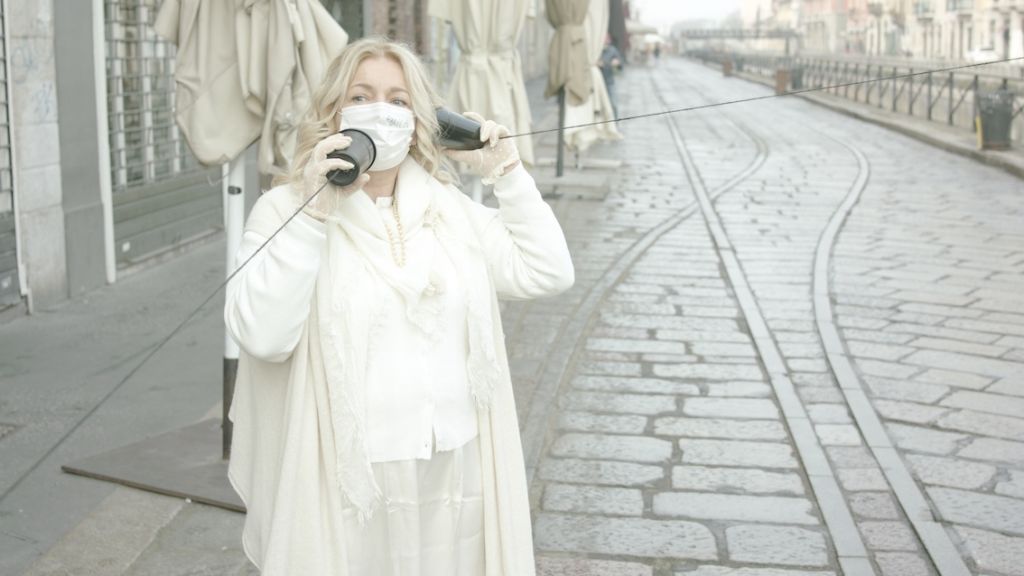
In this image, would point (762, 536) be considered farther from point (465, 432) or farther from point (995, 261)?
point (995, 261)

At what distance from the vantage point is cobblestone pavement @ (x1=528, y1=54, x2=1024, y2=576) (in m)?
4.86

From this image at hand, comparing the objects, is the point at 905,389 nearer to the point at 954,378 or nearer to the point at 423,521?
the point at 954,378

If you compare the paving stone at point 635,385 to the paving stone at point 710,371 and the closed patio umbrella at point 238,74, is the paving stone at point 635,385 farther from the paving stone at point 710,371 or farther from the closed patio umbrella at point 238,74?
the closed patio umbrella at point 238,74

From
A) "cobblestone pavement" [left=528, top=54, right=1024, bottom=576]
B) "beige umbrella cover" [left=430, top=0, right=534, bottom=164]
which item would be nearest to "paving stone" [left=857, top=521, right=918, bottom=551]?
"cobblestone pavement" [left=528, top=54, right=1024, bottom=576]

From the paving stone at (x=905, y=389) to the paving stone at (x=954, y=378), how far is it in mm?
89

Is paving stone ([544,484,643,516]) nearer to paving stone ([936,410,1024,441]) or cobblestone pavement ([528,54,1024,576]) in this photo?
cobblestone pavement ([528,54,1024,576])

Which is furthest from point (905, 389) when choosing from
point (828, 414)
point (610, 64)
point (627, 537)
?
point (610, 64)

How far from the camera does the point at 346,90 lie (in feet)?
9.36

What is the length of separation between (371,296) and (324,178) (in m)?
0.30

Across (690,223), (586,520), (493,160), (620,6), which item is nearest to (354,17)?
(690,223)

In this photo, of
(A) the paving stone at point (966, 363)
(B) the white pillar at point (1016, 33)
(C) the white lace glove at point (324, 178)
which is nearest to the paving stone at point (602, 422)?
(A) the paving stone at point (966, 363)

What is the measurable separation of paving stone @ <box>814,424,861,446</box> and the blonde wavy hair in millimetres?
3527

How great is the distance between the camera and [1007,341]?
7.92m

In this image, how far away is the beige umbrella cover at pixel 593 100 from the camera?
50.4 feet
